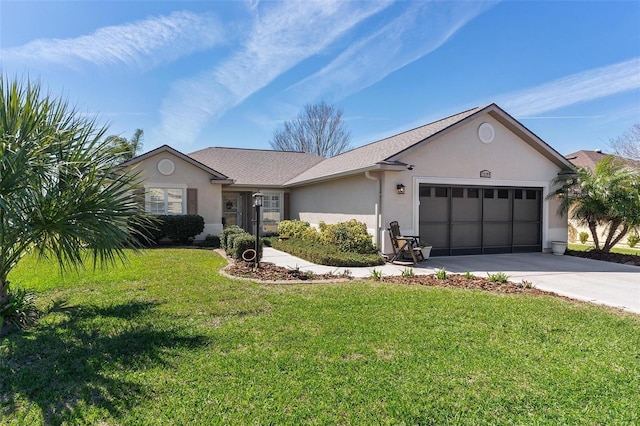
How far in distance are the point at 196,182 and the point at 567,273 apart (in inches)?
575

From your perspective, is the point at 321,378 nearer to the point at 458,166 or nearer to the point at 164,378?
the point at 164,378

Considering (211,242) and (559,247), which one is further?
(211,242)

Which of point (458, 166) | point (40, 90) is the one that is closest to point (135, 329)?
point (40, 90)

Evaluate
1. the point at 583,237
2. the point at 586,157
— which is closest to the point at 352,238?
the point at 583,237

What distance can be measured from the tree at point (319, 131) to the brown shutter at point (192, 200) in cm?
2247

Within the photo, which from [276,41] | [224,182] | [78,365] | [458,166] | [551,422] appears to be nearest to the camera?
[551,422]

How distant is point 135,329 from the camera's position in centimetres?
475

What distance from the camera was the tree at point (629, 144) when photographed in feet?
76.2

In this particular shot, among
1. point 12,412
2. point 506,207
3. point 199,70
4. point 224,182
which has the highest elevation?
point 199,70

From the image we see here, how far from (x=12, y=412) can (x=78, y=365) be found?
2.58 ft

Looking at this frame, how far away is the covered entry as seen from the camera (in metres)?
12.0

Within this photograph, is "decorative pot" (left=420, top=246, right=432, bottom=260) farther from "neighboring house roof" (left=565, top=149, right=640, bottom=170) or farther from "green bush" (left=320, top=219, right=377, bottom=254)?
"neighboring house roof" (left=565, top=149, right=640, bottom=170)

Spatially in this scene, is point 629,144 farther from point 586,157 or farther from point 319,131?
point 319,131

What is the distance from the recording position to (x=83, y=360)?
12.5ft
